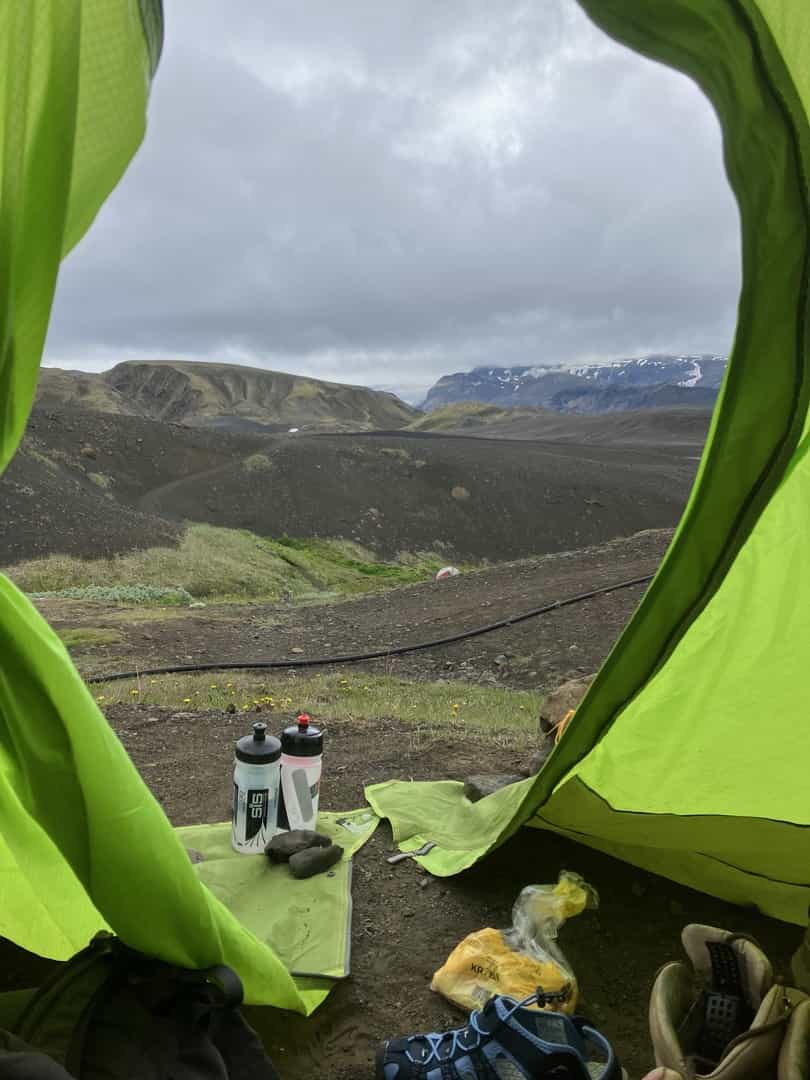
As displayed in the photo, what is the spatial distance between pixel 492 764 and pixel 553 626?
21.0 ft

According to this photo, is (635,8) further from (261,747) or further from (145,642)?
(145,642)

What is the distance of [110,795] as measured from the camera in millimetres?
1749

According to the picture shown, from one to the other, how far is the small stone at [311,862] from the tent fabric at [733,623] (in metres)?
0.36

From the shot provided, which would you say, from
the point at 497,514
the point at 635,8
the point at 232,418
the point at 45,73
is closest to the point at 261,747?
the point at 45,73

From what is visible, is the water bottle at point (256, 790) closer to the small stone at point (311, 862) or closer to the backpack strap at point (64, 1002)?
the small stone at point (311, 862)

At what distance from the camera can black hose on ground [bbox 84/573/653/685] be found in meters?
8.23

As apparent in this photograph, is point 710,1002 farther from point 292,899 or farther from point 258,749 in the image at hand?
point 258,749

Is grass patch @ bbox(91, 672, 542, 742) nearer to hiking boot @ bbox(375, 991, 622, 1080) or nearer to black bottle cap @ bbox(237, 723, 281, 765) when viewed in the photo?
black bottle cap @ bbox(237, 723, 281, 765)

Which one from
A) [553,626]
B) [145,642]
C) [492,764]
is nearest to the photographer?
[492,764]

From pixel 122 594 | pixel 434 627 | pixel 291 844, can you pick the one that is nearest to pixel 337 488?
pixel 122 594

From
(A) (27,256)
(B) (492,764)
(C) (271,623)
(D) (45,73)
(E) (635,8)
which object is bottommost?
(C) (271,623)

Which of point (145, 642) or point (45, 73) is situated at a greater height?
point (45, 73)

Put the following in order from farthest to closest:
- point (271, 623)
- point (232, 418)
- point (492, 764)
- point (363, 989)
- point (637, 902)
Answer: point (232, 418), point (271, 623), point (492, 764), point (637, 902), point (363, 989)

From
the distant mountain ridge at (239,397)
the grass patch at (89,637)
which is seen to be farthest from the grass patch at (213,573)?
the distant mountain ridge at (239,397)
